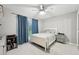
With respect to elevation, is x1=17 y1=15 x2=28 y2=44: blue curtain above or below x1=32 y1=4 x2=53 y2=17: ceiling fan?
below

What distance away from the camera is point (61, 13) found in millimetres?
1184

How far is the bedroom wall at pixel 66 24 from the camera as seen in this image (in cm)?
113

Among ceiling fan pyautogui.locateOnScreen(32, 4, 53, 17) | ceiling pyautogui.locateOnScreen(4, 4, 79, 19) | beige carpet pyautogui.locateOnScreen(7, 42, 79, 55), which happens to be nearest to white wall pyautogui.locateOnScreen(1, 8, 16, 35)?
ceiling pyautogui.locateOnScreen(4, 4, 79, 19)

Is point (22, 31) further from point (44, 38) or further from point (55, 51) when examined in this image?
point (55, 51)

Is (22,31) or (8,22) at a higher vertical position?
(8,22)

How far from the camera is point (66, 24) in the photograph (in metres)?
1.18

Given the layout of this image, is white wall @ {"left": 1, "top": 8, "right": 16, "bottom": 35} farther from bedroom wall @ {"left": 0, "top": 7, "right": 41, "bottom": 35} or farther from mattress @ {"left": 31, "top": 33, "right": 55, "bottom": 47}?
mattress @ {"left": 31, "top": 33, "right": 55, "bottom": 47}

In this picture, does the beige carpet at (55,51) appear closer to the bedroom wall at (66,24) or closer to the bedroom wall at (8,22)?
the bedroom wall at (66,24)

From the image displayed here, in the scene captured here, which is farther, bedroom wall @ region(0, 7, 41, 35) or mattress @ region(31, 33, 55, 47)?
mattress @ region(31, 33, 55, 47)

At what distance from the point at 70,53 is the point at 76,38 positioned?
0.90 ft

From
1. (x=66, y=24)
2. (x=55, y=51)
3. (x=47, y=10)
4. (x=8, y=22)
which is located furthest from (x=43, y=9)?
(x=55, y=51)

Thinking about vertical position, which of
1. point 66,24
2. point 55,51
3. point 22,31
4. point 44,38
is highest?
point 66,24

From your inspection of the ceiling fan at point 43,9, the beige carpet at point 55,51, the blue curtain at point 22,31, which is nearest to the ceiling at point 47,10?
the ceiling fan at point 43,9

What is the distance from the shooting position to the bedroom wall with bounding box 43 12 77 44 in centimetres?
113
